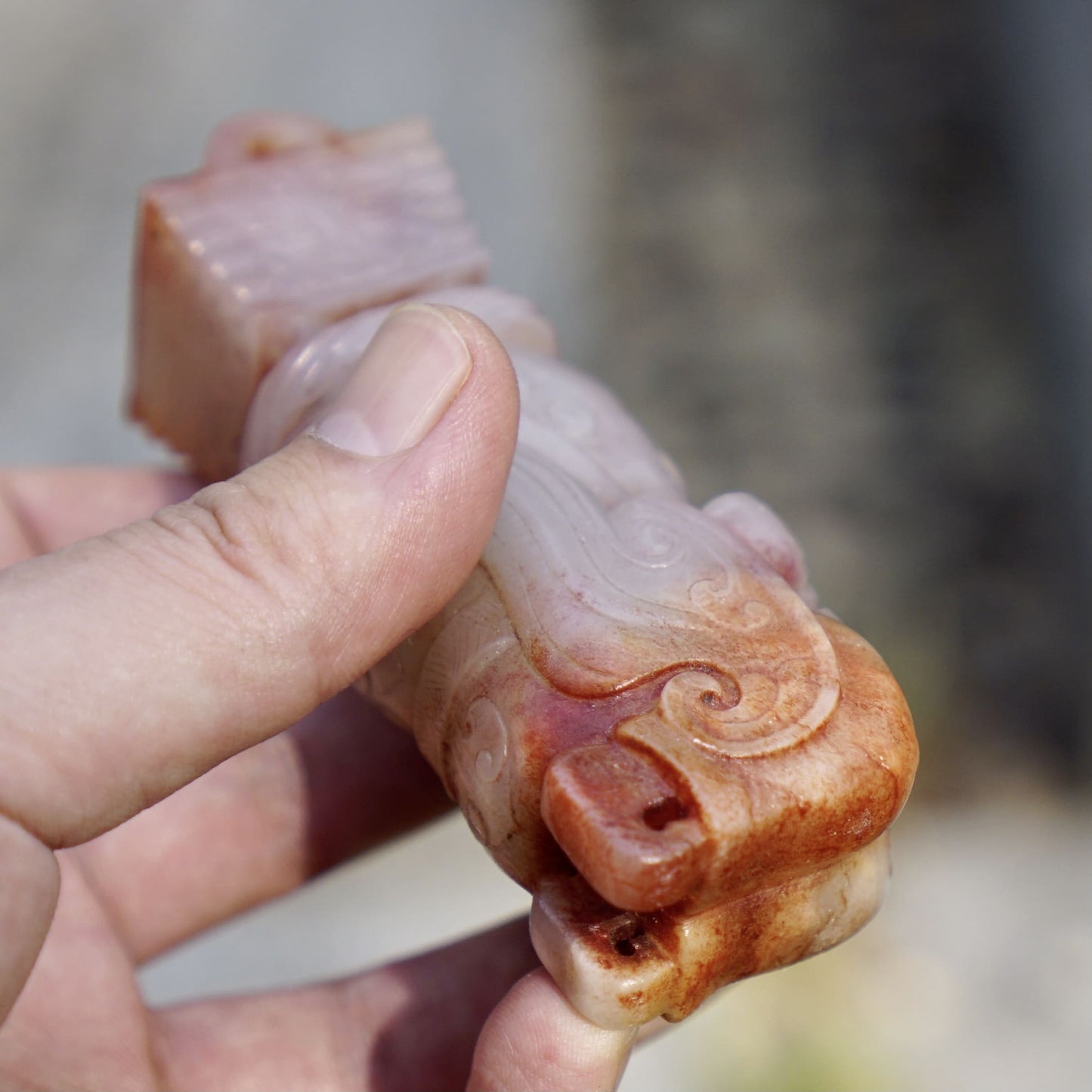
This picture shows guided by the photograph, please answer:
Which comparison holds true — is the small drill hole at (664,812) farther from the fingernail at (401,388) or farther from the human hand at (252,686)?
the fingernail at (401,388)

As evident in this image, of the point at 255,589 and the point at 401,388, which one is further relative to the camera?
the point at 401,388

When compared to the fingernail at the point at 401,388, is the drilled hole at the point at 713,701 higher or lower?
lower

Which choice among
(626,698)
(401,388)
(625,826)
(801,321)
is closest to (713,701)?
(626,698)

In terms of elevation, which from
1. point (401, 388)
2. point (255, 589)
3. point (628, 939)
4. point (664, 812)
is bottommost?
point (628, 939)

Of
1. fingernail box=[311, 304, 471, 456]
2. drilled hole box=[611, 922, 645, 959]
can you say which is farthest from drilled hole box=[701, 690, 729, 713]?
fingernail box=[311, 304, 471, 456]

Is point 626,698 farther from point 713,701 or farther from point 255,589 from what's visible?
point 255,589

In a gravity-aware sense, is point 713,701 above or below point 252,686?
Answer: below

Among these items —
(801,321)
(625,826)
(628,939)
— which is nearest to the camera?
(625,826)

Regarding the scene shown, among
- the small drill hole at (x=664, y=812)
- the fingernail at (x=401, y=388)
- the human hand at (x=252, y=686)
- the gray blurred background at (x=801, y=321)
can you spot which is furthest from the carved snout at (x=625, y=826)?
the gray blurred background at (x=801, y=321)

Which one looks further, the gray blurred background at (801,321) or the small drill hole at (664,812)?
the gray blurred background at (801,321)
